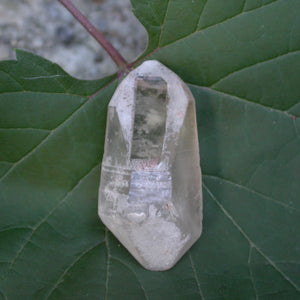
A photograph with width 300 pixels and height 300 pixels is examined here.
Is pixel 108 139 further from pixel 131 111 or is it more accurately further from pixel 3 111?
pixel 3 111

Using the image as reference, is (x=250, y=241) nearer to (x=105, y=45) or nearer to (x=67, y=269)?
(x=67, y=269)

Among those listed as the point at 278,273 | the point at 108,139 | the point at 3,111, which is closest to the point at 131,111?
the point at 108,139

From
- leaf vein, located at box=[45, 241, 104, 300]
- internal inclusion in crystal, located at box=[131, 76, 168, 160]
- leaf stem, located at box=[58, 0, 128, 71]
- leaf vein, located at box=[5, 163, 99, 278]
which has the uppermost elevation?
leaf stem, located at box=[58, 0, 128, 71]

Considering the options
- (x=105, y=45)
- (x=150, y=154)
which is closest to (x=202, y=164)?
(x=150, y=154)

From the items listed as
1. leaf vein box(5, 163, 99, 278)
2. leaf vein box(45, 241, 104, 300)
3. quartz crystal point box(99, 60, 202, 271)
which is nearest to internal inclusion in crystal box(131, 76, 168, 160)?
quartz crystal point box(99, 60, 202, 271)

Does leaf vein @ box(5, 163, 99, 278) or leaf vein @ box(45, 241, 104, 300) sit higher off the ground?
leaf vein @ box(5, 163, 99, 278)

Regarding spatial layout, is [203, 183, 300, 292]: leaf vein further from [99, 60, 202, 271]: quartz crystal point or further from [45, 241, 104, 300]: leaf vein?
[45, 241, 104, 300]: leaf vein

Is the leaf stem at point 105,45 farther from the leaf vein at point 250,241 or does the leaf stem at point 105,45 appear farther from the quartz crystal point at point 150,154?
the leaf vein at point 250,241
